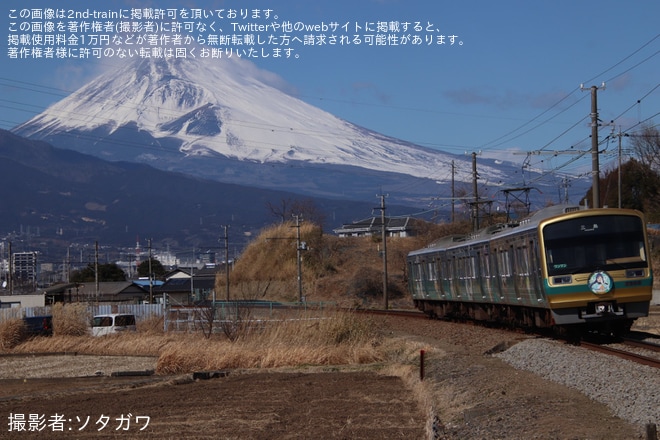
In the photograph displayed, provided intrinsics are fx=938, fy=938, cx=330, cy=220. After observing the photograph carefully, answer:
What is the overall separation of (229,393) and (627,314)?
8.34 m

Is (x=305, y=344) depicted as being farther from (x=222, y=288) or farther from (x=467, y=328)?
(x=222, y=288)

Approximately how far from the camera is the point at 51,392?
19.5 metres

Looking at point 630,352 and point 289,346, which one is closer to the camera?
point 630,352

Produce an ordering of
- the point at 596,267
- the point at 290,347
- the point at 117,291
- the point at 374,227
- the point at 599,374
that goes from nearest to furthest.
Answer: the point at 599,374 → the point at 596,267 → the point at 290,347 → the point at 117,291 → the point at 374,227

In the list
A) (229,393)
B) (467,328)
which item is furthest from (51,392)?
(467,328)

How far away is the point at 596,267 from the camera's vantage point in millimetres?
19500

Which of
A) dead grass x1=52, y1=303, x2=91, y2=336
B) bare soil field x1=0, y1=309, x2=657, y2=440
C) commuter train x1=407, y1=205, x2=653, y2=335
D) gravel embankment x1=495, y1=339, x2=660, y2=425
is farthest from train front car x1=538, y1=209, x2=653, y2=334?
dead grass x1=52, y1=303, x2=91, y2=336

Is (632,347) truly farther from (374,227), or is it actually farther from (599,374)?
(374,227)

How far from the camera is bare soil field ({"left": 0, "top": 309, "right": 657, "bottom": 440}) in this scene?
11594 mm

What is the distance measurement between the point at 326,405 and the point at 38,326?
23.7 metres

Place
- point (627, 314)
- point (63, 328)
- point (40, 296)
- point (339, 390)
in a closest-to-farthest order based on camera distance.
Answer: point (339, 390), point (627, 314), point (63, 328), point (40, 296)

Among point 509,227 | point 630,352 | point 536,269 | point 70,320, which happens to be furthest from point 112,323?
point 630,352

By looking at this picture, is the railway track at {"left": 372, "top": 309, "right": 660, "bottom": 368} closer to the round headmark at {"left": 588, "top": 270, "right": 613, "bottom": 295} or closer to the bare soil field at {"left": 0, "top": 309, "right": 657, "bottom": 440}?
the round headmark at {"left": 588, "top": 270, "right": 613, "bottom": 295}

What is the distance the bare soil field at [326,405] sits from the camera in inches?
456
